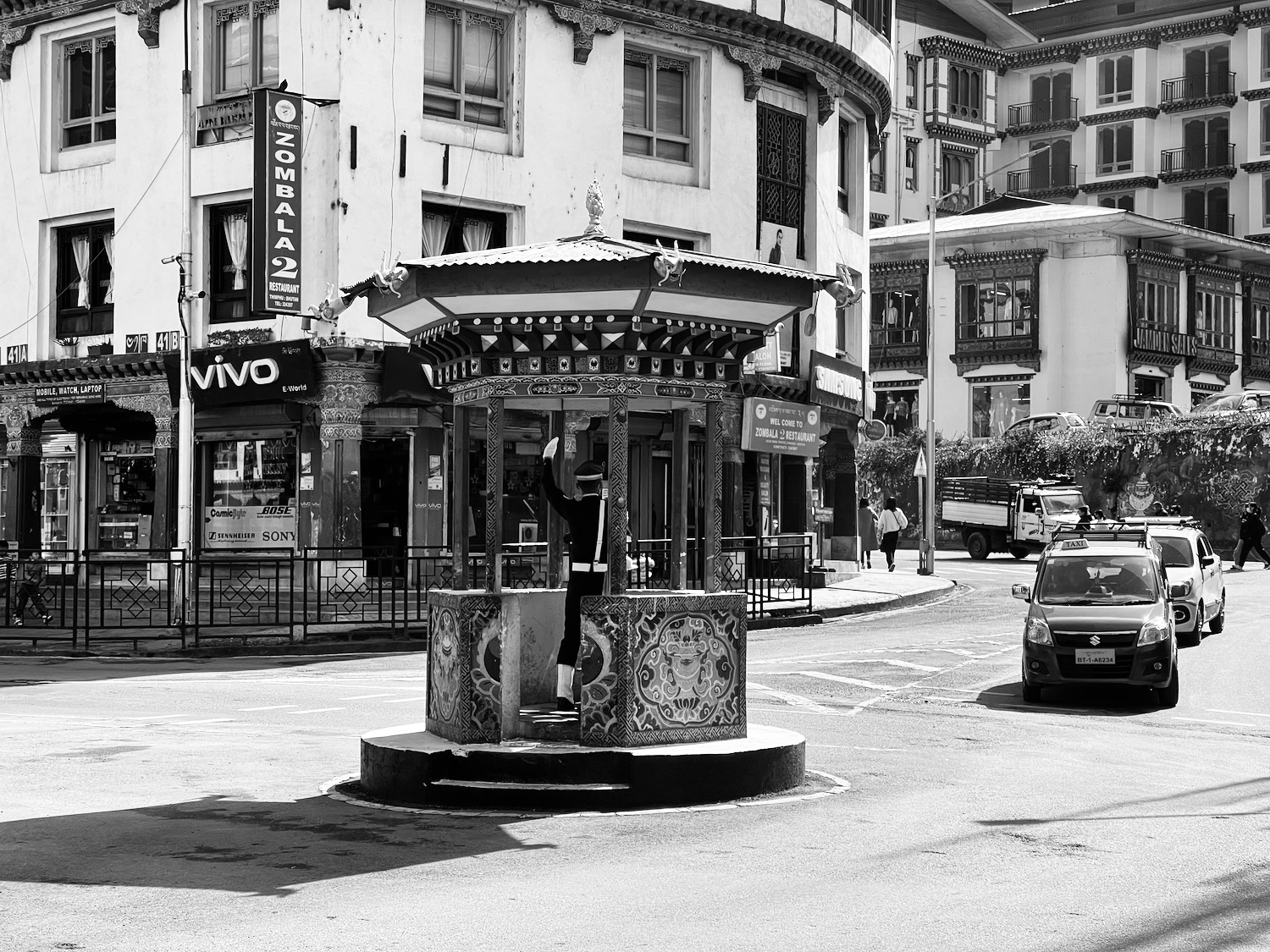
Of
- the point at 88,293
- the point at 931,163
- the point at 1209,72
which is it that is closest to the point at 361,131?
the point at 88,293

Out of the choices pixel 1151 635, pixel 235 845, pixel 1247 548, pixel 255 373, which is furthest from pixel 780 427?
pixel 235 845

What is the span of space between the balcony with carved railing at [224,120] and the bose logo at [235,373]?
4.08 meters

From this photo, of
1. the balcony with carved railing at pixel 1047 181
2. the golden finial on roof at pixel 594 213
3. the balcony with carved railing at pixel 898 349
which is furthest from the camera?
the balcony with carved railing at pixel 1047 181

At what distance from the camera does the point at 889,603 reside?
30266 mm

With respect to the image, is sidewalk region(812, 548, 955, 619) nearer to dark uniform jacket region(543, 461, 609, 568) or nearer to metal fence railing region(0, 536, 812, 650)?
metal fence railing region(0, 536, 812, 650)

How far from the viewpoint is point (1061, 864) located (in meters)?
8.19

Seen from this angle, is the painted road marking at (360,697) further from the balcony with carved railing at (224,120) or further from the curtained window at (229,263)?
the balcony with carved railing at (224,120)

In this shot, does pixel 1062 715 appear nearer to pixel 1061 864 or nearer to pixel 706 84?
pixel 1061 864

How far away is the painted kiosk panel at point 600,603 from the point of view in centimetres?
996

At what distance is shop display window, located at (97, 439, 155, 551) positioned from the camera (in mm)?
30312

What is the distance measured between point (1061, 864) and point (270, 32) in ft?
77.7

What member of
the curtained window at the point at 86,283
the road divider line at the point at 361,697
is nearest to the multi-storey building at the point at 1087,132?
the curtained window at the point at 86,283

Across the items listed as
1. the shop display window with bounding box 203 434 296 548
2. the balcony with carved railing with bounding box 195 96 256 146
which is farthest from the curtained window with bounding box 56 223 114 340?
the shop display window with bounding box 203 434 296 548

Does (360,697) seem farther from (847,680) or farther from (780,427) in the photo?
(780,427)
